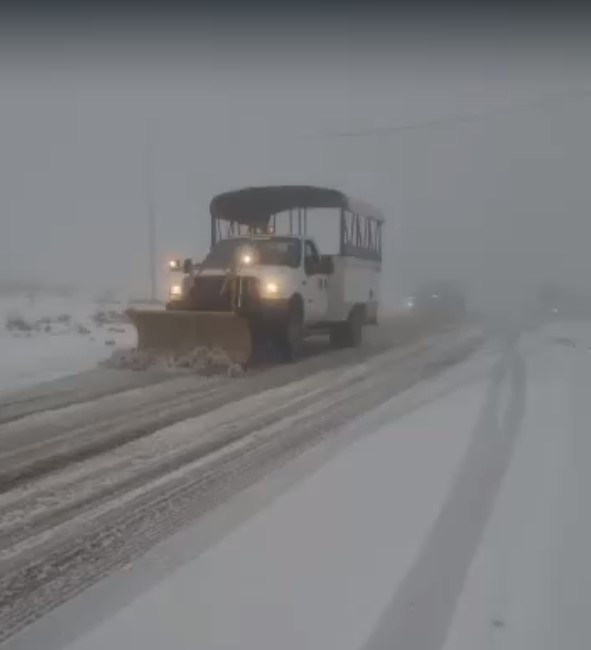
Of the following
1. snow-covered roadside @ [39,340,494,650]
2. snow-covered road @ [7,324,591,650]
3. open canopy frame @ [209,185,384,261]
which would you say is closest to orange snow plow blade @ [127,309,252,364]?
open canopy frame @ [209,185,384,261]

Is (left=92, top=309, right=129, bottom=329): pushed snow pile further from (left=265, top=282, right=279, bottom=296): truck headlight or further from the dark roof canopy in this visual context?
(left=265, top=282, right=279, bottom=296): truck headlight

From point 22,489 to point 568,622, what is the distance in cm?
359

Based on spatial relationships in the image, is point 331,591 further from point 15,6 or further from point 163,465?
point 15,6

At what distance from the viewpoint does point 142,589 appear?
134 inches

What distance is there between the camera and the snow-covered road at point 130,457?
12.5 feet

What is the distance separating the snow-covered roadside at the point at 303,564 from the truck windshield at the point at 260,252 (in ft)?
22.8

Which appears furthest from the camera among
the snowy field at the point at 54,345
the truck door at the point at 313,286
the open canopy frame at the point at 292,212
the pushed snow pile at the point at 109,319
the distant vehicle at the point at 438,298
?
the distant vehicle at the point at 438,298

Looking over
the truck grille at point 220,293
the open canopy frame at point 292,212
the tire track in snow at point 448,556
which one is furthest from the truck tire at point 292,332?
the tire track in snow at point 448,556

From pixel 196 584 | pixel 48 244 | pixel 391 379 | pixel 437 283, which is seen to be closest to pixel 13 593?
pixel 196 584

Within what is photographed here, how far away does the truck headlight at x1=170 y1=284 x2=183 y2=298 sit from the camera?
11744 millimetres

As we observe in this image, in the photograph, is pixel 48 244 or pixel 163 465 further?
pixel 48 244

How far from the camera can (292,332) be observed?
11.8 meters

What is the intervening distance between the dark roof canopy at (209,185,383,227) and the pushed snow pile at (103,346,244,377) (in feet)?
15.3

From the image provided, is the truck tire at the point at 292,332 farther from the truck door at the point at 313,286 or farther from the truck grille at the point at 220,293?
the truck grille at the point at 220,293
